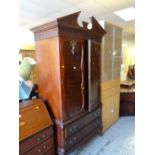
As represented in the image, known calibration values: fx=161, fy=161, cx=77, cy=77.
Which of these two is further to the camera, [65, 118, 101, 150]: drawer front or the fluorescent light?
the fluorescent light

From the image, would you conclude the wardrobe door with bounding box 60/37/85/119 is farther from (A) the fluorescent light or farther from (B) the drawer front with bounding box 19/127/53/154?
(A) the fluorescent light

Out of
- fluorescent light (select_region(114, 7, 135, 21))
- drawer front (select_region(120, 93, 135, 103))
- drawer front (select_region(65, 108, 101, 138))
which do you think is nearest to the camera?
drawer front (select_region(65, 108, 101, 138))

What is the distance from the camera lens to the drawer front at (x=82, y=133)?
2142 millimetres

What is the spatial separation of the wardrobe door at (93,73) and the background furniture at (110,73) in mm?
274

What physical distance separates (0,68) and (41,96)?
64.4 inches

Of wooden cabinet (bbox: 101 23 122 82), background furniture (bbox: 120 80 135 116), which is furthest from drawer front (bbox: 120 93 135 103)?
wooden cabinet (bbox: 101 23 122 82)

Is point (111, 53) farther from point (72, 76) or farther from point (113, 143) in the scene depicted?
point (113, 143)

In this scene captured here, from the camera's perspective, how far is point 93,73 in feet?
8.13

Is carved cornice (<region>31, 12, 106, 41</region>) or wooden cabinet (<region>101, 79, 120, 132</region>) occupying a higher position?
carved cornice (<region>31, 12, 106, 41</region>)

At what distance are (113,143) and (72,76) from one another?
1.38 metres

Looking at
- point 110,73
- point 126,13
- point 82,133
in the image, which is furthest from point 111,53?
point 82,133

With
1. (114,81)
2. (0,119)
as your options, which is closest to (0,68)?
(0,119)

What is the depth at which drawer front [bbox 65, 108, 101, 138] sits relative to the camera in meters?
2.11

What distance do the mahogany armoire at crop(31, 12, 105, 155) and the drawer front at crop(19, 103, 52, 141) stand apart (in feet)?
0.47
